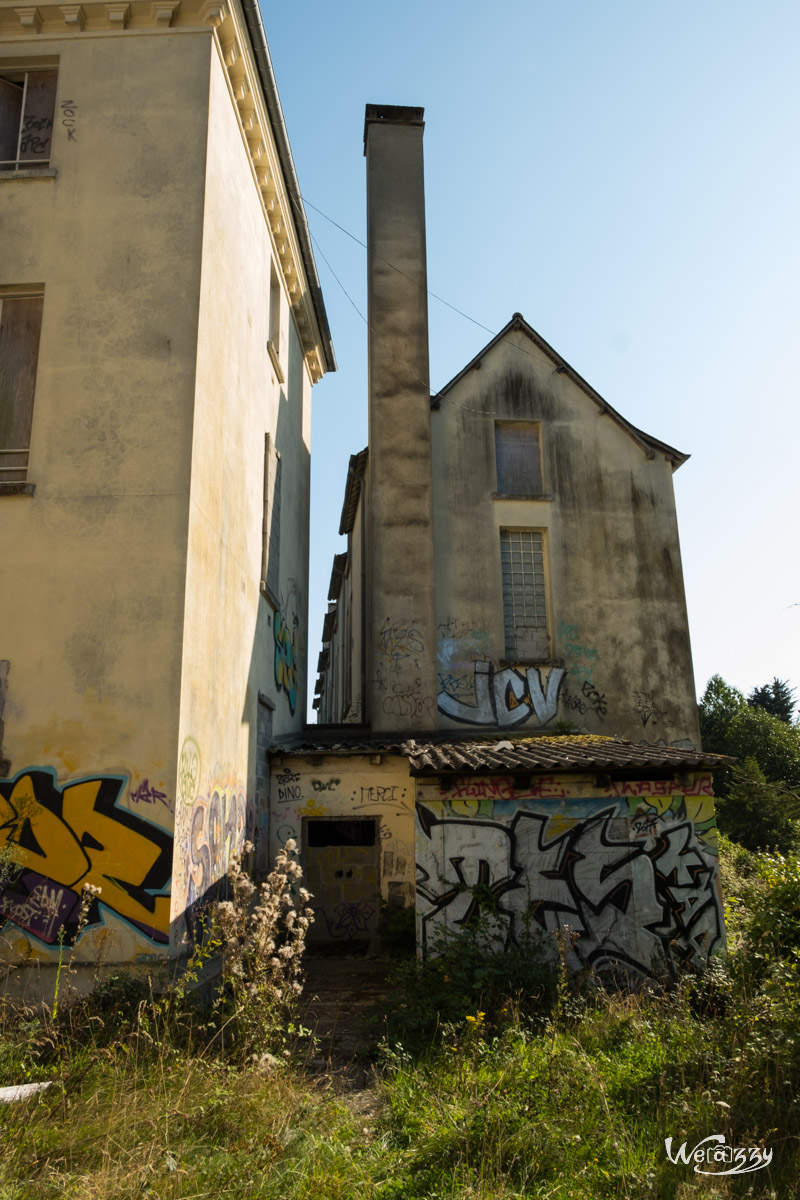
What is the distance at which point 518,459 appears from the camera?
57.7ft

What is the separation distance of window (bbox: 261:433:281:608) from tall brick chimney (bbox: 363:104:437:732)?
7.57 ft

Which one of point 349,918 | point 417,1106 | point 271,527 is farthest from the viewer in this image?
point 271,527

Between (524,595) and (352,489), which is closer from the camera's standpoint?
(524,595)

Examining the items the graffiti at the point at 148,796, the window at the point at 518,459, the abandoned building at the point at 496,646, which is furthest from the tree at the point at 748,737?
the graffiti at the point at 148,796

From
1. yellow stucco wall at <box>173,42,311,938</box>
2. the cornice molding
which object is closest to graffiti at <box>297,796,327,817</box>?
yellow stucco wall at <box>173,42,311,938</box>

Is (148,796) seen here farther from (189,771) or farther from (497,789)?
(497,789)

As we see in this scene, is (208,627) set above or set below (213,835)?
above

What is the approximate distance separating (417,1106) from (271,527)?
29.9 feet

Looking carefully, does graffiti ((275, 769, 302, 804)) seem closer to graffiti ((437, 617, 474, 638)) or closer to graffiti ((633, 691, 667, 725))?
graffiti ((437, 617, 474, 638))

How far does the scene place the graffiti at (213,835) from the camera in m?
8.61

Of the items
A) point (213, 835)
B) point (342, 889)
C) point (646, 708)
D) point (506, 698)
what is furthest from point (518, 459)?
point (213, 835)

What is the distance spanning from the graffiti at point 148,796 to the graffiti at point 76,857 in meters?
0.15

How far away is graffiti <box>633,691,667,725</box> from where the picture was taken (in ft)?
53.9

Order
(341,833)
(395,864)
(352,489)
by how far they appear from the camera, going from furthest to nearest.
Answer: (352,489), (341,833), (395,864)
